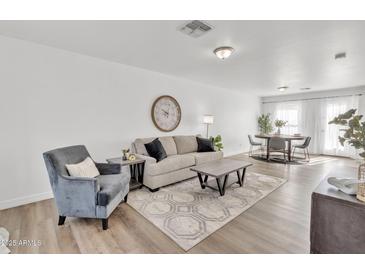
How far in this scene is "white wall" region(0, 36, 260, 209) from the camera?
2.37m

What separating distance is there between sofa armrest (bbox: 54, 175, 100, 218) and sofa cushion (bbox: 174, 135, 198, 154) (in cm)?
233

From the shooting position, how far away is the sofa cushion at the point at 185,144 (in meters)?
4.05

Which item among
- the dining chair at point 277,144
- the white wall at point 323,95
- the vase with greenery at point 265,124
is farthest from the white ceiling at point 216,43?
the vase with greenery at point 265,124

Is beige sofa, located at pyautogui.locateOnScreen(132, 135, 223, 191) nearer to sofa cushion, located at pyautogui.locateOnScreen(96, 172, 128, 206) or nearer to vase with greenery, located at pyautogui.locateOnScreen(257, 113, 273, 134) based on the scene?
sofa cushion, located at pyautogui.locateOnScreen(96, 172, 128, 206)

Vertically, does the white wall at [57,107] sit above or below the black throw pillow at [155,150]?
above

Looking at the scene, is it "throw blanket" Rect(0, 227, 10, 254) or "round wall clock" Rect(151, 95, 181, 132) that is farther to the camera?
"round wall clock" Rect(151, 95, 181, 132)

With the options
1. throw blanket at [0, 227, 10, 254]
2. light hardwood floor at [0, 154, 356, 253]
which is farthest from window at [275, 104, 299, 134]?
throw blanket at [0, 227, 10, 254]

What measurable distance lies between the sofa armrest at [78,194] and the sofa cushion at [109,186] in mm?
74

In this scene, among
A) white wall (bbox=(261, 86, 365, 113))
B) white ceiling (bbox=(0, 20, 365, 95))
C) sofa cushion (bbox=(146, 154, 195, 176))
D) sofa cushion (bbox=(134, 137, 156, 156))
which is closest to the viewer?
white ceiling (bbox=(0, 20, 365, 95))

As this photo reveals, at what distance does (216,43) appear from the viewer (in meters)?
2.48

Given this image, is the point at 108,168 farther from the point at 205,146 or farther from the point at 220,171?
the point at 205,146

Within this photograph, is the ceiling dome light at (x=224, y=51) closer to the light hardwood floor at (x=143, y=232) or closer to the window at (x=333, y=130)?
the light hardwood floor at (x=143, y=232)
